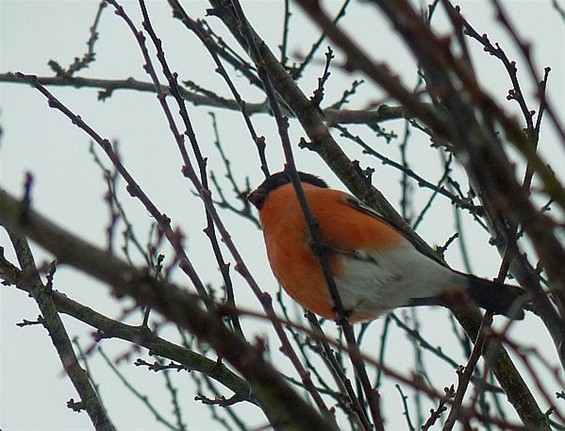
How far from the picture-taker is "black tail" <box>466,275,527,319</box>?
387cm

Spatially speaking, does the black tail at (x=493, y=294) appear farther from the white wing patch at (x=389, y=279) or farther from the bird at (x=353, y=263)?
the white wing patch at (x=389, y=279)

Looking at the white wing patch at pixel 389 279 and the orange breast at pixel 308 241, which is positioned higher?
the orange breast at pixel 308 241

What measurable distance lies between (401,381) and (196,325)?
0.46 m

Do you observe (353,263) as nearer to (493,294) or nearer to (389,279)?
(389,279)

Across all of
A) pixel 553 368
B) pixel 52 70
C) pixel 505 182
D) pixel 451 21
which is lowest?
pixel 553 368

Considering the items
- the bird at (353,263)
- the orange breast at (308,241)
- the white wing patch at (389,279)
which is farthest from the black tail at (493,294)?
the orange breast at (308,241)

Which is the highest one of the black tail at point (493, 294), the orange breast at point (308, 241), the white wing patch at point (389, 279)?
the orange breast at point (308, 241)

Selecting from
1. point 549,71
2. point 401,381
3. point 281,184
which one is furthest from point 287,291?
point 401,381

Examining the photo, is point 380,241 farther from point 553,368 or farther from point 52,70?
point 553,368

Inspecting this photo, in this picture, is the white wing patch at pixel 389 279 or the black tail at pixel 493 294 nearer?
the black tail at pixel 493 294

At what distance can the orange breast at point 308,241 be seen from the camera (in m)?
4.36

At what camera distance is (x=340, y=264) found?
4.41 m

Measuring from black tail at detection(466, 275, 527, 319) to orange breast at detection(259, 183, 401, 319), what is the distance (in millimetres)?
453

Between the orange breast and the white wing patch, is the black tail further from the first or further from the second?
the orange breast
